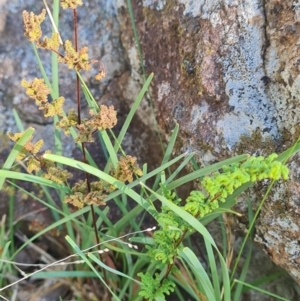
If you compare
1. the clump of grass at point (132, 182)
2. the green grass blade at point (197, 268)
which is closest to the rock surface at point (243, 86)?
the clump of grass at point (132, 182)

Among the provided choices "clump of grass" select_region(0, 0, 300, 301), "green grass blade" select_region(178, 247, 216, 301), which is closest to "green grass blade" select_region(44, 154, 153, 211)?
"clump of grass" select_region(0, 0, 300, 301)

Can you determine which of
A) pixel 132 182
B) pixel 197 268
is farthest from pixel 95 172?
pixel 197 268

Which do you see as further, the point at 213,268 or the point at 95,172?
the point at 213,268

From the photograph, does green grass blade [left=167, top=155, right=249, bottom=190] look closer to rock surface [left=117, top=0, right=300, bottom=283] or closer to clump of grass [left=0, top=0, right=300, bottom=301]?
clump of grass [left=0, top=0, right=300, bottom=301]

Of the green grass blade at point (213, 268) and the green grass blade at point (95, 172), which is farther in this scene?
the green grass blade at point (213, 268)

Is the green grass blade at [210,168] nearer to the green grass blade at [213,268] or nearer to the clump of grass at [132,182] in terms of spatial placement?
the clump of grass at [132,182]

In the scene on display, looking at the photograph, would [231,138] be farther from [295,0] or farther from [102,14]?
[102,14]

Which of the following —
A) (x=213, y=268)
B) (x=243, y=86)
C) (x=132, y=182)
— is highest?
(x=243, y=86)

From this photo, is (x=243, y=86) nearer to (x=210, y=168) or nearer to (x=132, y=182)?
(x=210, y=168)
